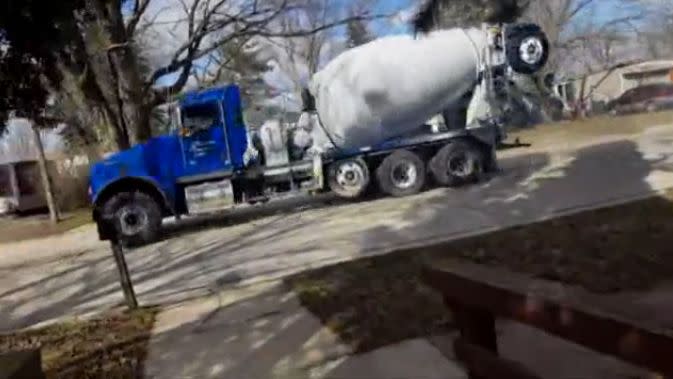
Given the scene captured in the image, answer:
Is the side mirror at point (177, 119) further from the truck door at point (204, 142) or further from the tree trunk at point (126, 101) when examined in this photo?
the tree trunk at point (126, 101)

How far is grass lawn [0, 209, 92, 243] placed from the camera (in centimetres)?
2034

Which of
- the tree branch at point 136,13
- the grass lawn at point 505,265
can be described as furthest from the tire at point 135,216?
the tree branch at point 136,13

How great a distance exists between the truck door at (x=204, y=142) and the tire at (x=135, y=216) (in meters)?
0.95

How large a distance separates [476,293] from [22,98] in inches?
125

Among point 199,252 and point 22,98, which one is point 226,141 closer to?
point 199,252

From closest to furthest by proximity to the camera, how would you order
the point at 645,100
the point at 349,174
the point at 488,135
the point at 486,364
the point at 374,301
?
the point at 486,364 < the point at 374,301 < the point at 349,174 < the point at 488,135 < the point at 645,100

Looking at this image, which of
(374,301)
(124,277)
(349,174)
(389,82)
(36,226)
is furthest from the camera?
(36,226)

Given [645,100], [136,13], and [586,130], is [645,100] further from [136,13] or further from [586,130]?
[136,13]

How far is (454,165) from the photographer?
15023mm

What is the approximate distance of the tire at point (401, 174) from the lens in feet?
48.4

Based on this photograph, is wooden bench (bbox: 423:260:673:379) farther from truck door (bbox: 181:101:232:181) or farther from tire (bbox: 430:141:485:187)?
tire (bbox: 430:141:485:187)

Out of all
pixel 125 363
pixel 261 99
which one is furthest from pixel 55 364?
pixel 261 99

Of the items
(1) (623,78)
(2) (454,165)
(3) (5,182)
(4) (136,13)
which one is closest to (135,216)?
(2) (454,165)

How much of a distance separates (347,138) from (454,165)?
2.43 metres
